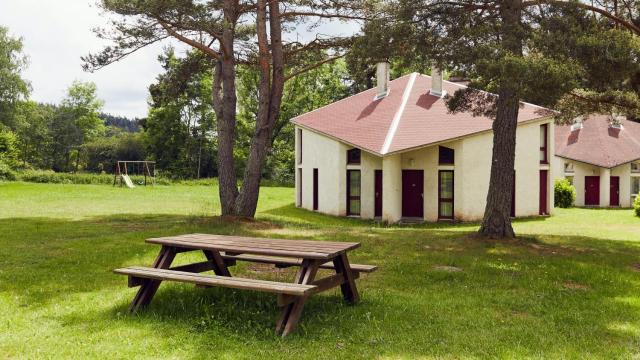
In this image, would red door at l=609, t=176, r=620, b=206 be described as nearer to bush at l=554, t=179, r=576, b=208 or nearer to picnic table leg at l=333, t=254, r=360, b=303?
bush at l=554, t=179, r=576, b=208

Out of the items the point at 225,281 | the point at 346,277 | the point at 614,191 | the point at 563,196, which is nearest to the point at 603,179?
the point at 614,191

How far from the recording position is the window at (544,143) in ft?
93.7

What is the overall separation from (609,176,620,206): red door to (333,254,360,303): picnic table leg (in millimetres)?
37365

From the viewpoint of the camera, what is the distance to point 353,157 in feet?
86.6

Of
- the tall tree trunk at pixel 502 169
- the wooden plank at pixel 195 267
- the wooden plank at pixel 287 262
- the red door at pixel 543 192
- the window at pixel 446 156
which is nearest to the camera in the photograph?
the wooden plank at pixel 287 262

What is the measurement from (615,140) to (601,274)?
1372 inches

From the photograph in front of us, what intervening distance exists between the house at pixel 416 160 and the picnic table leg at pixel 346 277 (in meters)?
16.9

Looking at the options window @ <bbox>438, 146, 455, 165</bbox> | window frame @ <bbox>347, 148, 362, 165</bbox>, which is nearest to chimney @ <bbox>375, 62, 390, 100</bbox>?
window frame @ <bbox>347, 148, 362, 165</bbox>

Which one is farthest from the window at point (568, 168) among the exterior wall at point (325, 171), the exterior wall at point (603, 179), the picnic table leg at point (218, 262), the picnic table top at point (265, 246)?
the picnic table leg at point (218, 262)

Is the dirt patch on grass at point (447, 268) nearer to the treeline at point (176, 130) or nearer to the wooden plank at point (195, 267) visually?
the wooden plank at point (195, 267)

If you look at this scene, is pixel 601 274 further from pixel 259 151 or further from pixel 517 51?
pixel 259 151

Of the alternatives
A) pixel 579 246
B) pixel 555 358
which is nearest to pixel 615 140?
pixel 579 246

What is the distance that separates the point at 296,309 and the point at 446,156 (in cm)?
2081

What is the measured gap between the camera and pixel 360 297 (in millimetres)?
7094
